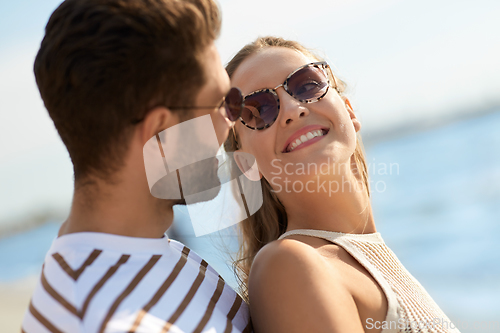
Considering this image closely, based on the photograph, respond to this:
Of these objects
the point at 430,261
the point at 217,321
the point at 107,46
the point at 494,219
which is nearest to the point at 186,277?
the point at 217,321

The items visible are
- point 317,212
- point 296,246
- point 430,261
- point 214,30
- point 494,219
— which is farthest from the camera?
point 494,219

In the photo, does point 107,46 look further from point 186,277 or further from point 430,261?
point 430,261

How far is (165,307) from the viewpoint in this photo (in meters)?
1.33

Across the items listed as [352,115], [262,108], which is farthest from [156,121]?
[352,115]

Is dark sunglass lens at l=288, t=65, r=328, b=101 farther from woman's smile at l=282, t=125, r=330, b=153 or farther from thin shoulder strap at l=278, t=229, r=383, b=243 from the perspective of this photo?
thin shoulder strap at l=278, t=229, r=383, b=243

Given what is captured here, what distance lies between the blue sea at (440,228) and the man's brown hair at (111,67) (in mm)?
995

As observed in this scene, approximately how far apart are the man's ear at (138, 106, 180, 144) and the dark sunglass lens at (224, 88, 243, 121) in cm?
29

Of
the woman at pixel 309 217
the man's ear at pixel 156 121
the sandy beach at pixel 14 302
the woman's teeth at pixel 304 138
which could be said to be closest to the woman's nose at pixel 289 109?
the woman at pixel 309 217

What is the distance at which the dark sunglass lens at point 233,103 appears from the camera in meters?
1.68

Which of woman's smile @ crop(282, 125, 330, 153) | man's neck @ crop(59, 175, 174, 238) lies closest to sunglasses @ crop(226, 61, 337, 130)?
woman's smile @ crop(282, 125, 330, 153)

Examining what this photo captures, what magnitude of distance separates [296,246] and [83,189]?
85cm

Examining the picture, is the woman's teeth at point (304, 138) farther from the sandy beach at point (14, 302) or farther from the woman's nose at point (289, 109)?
the sandy beach at point (14, 302)

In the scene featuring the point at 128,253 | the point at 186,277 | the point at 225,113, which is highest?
the point at 225,113

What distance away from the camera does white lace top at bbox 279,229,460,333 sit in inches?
73.0
